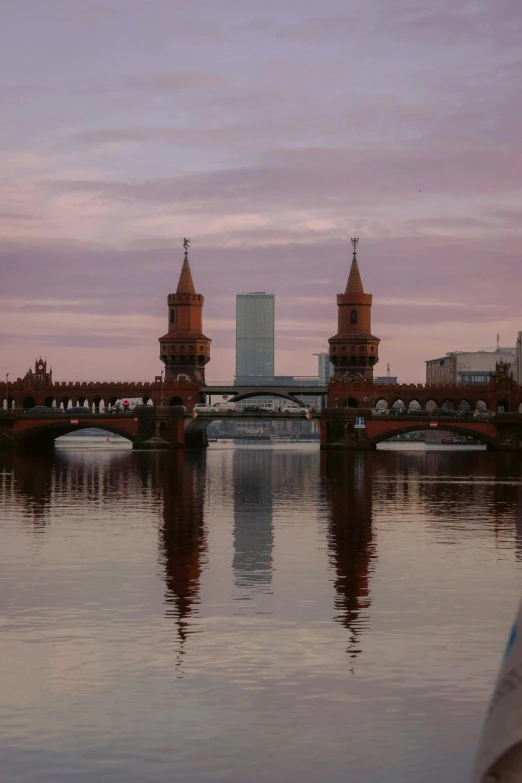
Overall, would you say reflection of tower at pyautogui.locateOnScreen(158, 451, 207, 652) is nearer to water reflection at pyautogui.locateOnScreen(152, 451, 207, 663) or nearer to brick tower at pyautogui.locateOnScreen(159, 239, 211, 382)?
water reflection at pyautogui.locateOnScreen(152, 451, 207, 663)

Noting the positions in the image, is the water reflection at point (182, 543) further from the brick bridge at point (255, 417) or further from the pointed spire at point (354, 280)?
the pointed spire at point (354, 280)

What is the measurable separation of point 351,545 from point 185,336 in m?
148

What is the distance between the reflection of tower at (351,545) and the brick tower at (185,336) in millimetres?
97102

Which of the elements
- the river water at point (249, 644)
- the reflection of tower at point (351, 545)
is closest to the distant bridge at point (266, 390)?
the reflection of tower at point (351, 545)

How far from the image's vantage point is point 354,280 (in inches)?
7589

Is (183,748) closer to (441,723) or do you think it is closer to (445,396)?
(441,723)

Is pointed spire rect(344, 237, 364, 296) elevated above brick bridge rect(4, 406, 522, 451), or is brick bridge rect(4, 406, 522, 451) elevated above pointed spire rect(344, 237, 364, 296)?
pointed spire rect(344, 237, 364, 296)

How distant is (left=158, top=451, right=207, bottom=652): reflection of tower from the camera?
1131 inches

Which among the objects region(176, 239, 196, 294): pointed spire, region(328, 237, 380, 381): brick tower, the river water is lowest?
the river water

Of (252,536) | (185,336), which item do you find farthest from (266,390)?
(252,536)

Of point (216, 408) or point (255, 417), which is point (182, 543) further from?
point (216, 408)

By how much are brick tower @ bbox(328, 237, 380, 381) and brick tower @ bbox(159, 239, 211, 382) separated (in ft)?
69.7

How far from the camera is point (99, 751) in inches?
621

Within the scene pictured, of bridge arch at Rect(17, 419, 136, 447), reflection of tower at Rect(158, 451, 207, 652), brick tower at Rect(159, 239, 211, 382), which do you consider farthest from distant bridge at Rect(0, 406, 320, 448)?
reflection of tower at Rect(158, 451, 207, 652)
